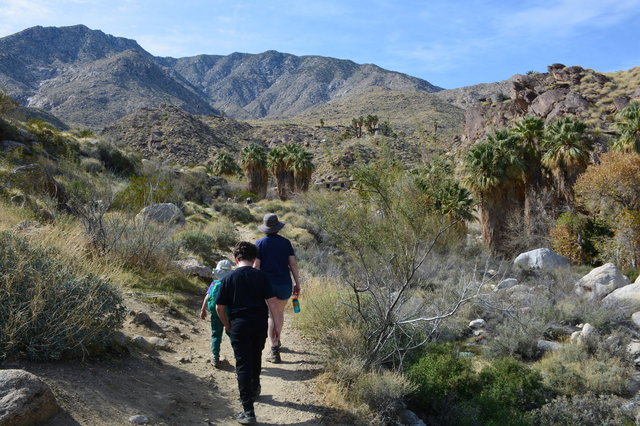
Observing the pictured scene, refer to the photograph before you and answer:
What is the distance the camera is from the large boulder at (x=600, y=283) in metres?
15.0

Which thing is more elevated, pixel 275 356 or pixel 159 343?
pixel 159 343

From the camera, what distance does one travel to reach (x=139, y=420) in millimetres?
4289

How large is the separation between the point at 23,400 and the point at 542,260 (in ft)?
71.0

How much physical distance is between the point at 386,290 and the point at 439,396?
1.82 meters

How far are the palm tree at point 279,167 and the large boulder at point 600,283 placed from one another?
32325 millimetres

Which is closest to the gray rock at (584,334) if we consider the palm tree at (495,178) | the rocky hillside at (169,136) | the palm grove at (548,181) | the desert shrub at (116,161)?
the palm grove at (548,181)

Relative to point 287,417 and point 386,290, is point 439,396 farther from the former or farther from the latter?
point 287,417

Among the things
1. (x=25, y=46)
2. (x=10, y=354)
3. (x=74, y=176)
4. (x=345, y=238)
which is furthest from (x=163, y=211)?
(x=25, y=46)

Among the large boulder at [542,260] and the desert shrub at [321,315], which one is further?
the large boulder at [542,260]

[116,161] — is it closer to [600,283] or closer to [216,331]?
[216,331]

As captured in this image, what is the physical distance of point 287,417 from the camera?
17.0 feet

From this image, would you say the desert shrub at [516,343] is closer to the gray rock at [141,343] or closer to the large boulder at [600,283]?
the large boulder at [600,283]

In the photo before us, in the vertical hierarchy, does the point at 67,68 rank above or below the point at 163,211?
above

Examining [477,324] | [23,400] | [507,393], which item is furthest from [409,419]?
[477,324]
